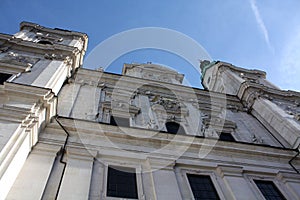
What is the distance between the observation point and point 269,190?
42.6 feet

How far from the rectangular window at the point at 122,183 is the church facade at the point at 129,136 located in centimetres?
4

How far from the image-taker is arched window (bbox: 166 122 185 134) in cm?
1722

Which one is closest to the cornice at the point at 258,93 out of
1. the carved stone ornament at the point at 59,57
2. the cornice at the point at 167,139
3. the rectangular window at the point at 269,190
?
the cornice at the point at 167,139

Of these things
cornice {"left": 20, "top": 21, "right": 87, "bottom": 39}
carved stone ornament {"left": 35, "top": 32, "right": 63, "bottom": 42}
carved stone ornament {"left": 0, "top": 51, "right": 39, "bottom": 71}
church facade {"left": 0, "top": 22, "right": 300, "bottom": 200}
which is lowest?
church facade {"left": 0, "top": 22, "right": 300, "bottom": 200}

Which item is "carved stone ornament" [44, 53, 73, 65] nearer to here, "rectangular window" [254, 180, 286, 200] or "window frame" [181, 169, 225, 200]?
"window frame" [181, 169, 225, 200]

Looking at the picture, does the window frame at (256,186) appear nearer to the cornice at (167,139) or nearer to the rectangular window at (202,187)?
the cornice at (167,139)

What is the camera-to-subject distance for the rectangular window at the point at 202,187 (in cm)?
1168

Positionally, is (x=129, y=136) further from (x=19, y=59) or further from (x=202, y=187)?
(x=19, y=59)

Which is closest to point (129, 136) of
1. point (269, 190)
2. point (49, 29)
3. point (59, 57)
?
point (269, 190)

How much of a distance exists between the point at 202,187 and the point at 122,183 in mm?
3614

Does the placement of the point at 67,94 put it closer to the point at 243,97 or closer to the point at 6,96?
the point at 6,96

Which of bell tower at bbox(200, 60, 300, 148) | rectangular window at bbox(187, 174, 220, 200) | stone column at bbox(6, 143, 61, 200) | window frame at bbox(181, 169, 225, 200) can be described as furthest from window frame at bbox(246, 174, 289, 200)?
stone column at bbox(6, 143, 61, 200)

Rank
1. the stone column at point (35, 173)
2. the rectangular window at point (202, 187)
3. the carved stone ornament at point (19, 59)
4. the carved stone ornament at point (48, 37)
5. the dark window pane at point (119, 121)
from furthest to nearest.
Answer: the carved stone ornament at point (48, 37) → the carved stone ornament at point (19, 59) → the dark window pane at point (119, 121) → the rectangular window at point (202, 187) → the stone column at point (35, 173)

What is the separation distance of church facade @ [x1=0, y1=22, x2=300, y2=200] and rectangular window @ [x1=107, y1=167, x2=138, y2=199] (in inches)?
1.6
